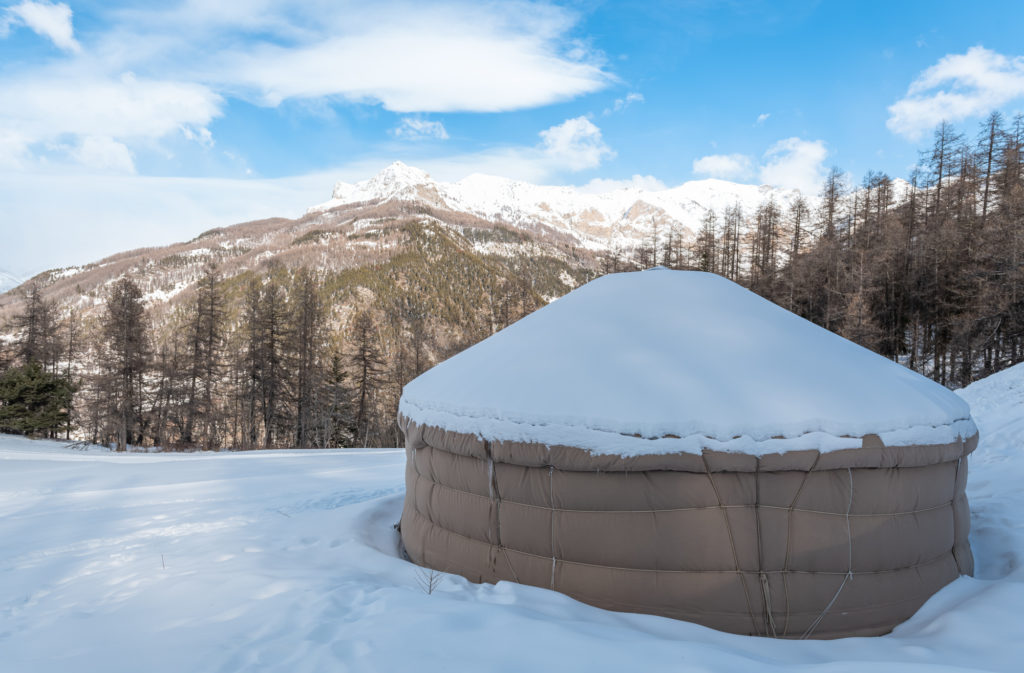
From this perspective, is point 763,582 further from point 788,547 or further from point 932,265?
point 932,265

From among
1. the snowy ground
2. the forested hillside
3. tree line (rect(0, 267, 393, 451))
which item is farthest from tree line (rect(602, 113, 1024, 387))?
tree line (rect(0, 267, 393, 451))

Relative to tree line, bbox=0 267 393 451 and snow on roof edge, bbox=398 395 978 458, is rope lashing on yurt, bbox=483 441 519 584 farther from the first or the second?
tree line, bbox=0 267 393 451

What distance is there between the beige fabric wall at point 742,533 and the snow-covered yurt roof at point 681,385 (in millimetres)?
107

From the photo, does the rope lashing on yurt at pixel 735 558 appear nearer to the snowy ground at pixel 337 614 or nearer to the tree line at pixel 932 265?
the snowy ground at pixel 337 614

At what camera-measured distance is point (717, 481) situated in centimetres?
256

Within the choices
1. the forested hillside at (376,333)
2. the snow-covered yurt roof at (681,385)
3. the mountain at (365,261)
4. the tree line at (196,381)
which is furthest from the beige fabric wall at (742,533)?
the mountain at (365,261)

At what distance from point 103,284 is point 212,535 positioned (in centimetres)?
11672

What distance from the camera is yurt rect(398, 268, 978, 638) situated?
101 inches

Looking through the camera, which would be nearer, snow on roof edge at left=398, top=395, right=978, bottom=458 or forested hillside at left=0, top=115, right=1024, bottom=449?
Result: snow on roof edge at left=398, top=395, right=978, bottom=458

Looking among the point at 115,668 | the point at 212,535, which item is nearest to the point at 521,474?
the point at 115,668

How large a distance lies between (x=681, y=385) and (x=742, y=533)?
826 mm

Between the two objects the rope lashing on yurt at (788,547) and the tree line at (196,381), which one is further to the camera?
the tree line at (196,381)

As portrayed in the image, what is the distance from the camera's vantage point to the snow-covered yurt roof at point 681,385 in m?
2.54

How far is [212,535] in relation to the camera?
166 inches
